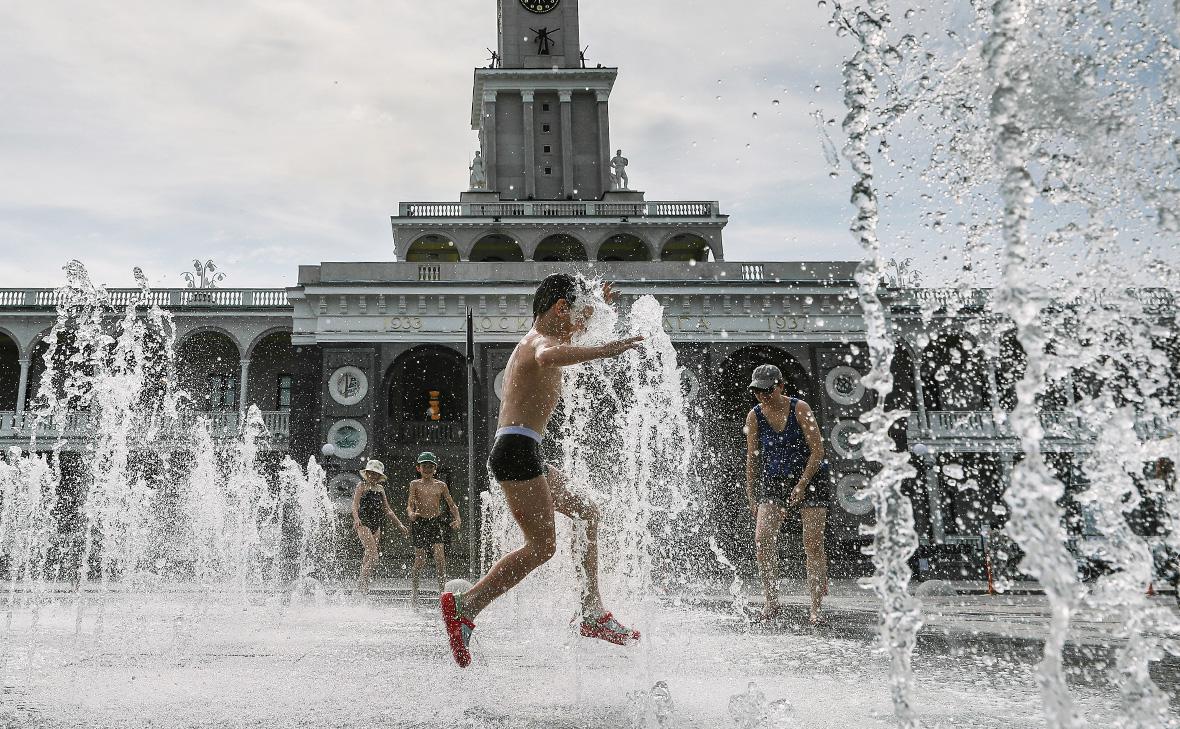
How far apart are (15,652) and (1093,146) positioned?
5468 millimetres

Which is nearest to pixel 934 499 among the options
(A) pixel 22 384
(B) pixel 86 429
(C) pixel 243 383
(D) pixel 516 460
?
(C) pixel 243 383

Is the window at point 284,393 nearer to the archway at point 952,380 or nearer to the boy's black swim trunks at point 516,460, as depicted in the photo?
the archway at point 952,380

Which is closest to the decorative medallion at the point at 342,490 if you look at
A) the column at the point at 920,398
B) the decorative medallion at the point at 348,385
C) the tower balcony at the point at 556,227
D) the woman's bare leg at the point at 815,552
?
the decorative medallion at the point at 348,385

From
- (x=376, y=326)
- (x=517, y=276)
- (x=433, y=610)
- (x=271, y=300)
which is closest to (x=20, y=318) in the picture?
(x=271, y=300)

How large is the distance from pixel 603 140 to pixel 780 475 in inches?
1202

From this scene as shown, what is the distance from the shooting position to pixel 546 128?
115ft

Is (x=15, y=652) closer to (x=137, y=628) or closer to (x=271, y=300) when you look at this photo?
(x=137, y=628)

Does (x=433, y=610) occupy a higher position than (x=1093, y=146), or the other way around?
(x=1093, y=146)

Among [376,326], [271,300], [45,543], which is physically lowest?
[45,543]

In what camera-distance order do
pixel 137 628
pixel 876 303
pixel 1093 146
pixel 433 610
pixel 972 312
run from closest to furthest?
pixel 876 303 < pixel 1093 146 < pixel 137 628 < pixel 433 610 < pixel 972 312

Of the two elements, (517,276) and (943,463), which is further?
(943,463)

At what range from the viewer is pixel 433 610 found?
7.23 meters

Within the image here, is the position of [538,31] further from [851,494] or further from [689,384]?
[851,494]

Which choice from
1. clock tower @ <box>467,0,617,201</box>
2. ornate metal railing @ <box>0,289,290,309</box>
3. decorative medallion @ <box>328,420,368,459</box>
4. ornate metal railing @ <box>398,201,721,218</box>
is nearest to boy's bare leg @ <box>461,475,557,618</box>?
decorative medallion @ <box>328,420,368,459</box>
